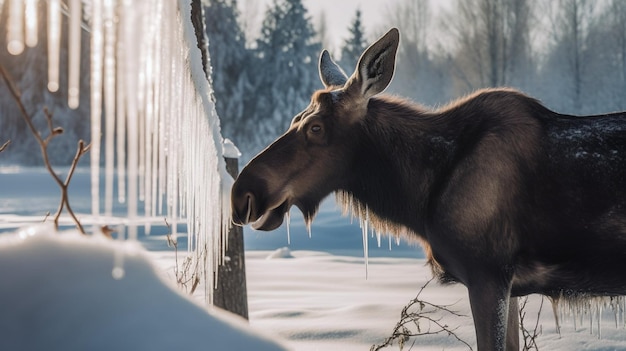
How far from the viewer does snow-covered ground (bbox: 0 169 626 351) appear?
794 millimetres

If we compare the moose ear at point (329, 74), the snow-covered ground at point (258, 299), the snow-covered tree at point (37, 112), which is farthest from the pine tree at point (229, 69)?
the moose ear at point (329, 74)

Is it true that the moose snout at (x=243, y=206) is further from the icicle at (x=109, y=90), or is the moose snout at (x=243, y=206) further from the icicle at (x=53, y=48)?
the icicle at (x=53, y=48)


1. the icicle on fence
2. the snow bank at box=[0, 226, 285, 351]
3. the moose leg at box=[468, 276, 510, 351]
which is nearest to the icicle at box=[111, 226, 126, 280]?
the snow bank at box=[0, 226, 285, 351]

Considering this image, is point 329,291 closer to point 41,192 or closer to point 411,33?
point 41,192

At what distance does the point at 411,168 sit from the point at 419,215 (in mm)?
Result: 250

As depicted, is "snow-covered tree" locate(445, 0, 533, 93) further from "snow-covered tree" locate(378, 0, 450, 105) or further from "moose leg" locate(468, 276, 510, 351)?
"moose leg" locate(468, 276, 510, 351)

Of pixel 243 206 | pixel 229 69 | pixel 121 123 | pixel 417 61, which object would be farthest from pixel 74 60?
pixel 417 61

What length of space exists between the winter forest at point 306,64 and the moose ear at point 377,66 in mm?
34499

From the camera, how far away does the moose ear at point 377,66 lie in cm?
341

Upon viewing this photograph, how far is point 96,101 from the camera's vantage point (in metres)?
1.35

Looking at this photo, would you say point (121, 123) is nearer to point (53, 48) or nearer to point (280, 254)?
point (53, 48)

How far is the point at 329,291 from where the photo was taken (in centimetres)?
840

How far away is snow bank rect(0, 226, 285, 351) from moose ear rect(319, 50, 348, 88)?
3.21m

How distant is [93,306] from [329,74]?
11.5ft
